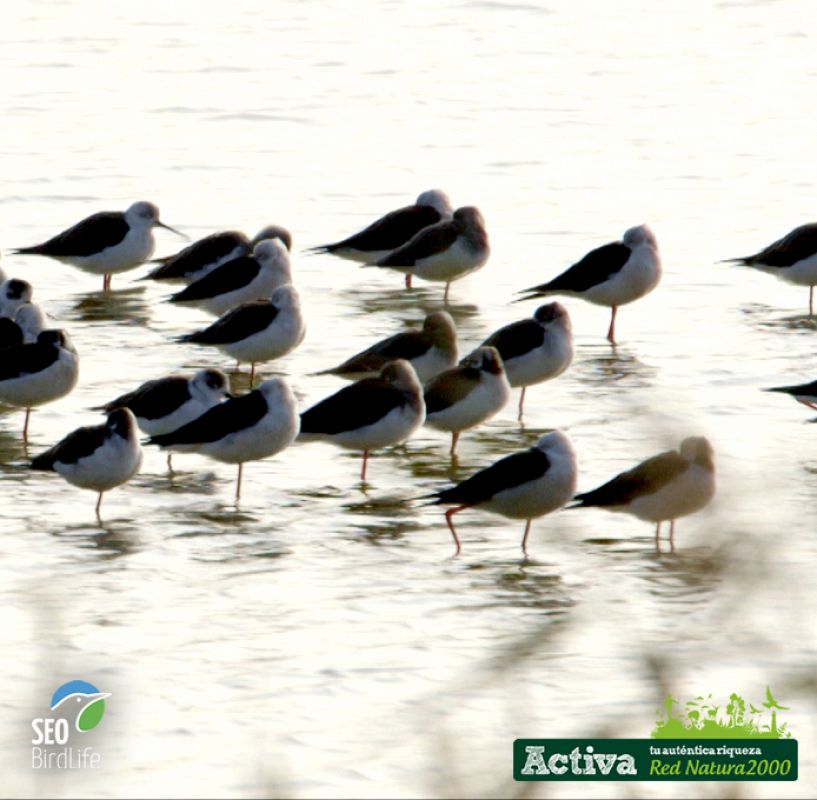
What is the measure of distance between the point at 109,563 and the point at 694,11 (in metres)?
28.0

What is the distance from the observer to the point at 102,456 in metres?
11.1

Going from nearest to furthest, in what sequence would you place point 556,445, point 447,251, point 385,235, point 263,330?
point 556,445, point 263,330, point 447,251, point 385,235

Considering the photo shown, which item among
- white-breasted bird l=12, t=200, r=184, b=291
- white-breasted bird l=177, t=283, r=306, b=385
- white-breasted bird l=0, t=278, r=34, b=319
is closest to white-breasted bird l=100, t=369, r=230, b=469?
white-breasted bird l=177, t=283, r=306, b=385

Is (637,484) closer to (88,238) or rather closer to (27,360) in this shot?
(27,360)

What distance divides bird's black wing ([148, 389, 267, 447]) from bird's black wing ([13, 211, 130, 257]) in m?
5.93

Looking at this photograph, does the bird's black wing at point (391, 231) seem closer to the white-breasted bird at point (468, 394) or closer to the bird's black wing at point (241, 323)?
the bird's black wing at point (241, 323)

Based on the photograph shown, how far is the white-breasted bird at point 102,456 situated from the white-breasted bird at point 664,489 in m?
2.51

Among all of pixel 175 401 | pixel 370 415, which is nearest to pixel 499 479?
pixel 370 415

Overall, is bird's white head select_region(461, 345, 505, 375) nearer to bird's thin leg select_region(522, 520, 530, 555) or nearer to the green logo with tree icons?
bird's thin leg select_region(522, 520, 530, 555)

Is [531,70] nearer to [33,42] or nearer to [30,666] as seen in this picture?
[33,42]

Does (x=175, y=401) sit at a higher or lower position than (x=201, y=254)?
higher

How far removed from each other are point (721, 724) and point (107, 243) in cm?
1133

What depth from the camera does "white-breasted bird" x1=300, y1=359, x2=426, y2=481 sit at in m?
12.1

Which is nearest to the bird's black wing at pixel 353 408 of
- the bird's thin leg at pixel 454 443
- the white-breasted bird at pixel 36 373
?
the bird's thin leg at pixel 454 443
